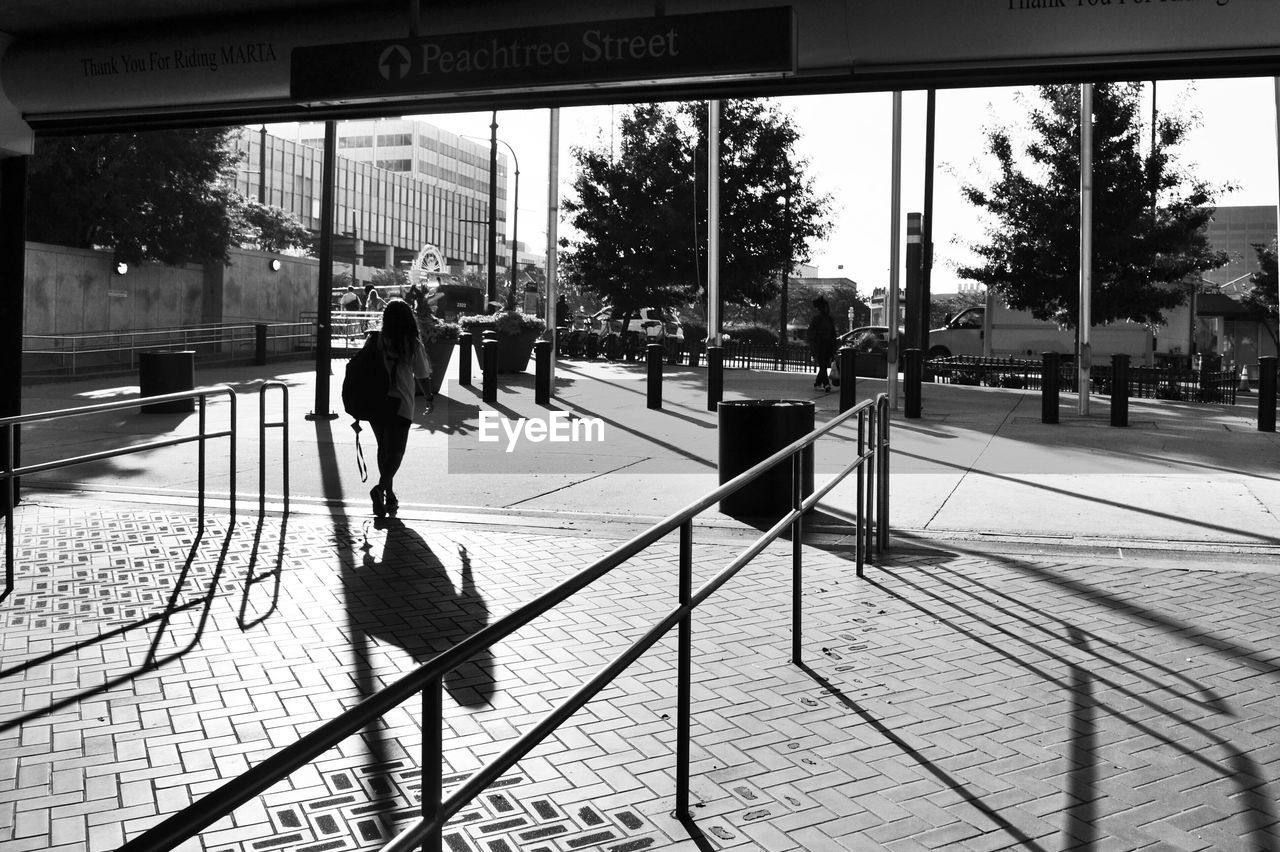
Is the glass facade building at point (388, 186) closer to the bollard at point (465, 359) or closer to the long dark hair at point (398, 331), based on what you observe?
the bollard at point (465, 359)

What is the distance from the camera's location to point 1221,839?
3902mm

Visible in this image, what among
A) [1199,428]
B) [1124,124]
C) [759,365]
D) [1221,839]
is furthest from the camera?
[759,365]

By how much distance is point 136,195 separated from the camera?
3022 centimetres

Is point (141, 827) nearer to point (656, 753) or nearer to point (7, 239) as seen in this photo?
point (656, 753)

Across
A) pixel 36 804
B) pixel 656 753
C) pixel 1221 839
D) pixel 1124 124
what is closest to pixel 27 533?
pixel 36 804

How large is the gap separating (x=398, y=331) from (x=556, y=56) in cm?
289

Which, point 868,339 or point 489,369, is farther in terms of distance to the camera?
point 868,339

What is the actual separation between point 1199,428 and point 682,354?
1685 centimetres

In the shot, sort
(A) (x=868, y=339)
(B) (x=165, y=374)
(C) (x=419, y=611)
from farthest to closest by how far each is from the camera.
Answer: (A) (x=868, y=339)
(B) (x=165, y=374)
(C) (x=419, y=611)

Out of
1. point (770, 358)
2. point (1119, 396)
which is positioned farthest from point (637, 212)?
point (1119, 396)

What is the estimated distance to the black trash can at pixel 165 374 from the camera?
56.4 ft

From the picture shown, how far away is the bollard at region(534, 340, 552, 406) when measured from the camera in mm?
19031

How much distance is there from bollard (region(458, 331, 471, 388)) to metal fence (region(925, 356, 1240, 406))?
9.69 metres

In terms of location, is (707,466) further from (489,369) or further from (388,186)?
(388,186)
